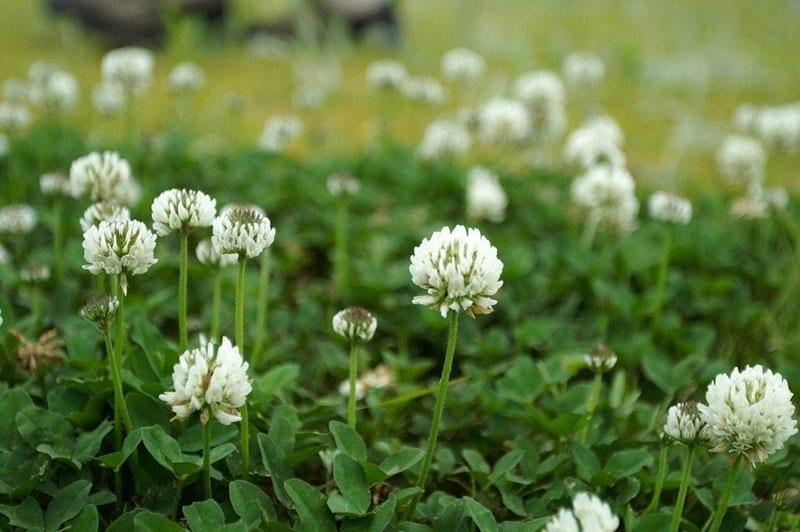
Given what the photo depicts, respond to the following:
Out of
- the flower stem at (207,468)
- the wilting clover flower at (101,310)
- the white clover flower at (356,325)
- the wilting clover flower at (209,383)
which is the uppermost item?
the wilting clover flower at (101,310)

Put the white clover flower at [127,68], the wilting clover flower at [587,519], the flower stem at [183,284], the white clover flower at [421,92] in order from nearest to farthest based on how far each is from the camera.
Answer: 1. the wilting clover flower at [587,519]
2. the flower stem at [183,284]
3. the white clover flower at [127,68]
4. the white clover flower at [421,92]

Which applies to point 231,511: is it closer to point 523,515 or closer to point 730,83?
point 523,515

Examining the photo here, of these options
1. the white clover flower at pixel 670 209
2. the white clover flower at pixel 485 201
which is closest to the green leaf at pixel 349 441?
the white clover flower at pixel 670 209

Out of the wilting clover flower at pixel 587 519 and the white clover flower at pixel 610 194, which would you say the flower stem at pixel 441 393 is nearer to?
the wilting clover flower at pixel 587 519

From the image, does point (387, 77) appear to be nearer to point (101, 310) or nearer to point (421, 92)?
point (421, 92)

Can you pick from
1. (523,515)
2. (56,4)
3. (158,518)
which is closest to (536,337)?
(523,515)

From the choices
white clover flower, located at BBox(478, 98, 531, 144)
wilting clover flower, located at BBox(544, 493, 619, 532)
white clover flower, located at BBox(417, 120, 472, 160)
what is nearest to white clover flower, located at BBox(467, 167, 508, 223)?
white clover flower, located at BBox(478, 98, 531, 144)

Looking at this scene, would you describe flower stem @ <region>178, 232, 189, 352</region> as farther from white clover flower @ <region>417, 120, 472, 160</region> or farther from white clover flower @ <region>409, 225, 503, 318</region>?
white clover flower @ <region>417, 120, 472, 160</region>
